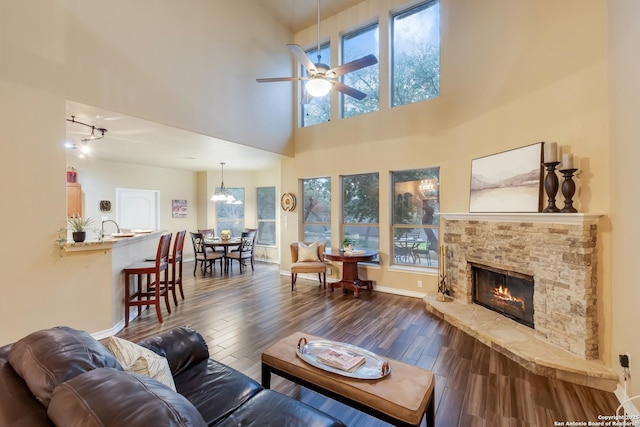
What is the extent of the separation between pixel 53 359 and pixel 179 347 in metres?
0.86

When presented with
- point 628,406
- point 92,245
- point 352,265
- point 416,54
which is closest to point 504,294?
point 628,406

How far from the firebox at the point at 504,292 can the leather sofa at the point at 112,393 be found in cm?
301

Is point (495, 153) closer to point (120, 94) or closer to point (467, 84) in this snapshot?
point (467, 84)

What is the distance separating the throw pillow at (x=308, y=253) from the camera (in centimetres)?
550

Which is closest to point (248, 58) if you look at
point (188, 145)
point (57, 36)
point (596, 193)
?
point (188, 145)

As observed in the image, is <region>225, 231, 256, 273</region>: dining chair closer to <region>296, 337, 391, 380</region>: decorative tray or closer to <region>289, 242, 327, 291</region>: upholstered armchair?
<region>289, 242, 327, 291</region>: upholstered armchair

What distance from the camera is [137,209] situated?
7211mm

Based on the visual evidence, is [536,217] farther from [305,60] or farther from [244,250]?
[244,250]

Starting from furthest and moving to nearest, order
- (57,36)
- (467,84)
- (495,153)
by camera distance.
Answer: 1. (467,84)
2. (495,153)
3. (57,36)

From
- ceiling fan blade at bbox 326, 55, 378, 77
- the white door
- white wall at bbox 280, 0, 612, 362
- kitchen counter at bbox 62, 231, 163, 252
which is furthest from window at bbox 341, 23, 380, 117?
the white door

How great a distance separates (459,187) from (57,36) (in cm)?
528

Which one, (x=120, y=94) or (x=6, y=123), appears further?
(x=120, y=94)

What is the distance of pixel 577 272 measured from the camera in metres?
2.62

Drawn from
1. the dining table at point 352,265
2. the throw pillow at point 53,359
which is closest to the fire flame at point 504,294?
the dining table at point 352,265
